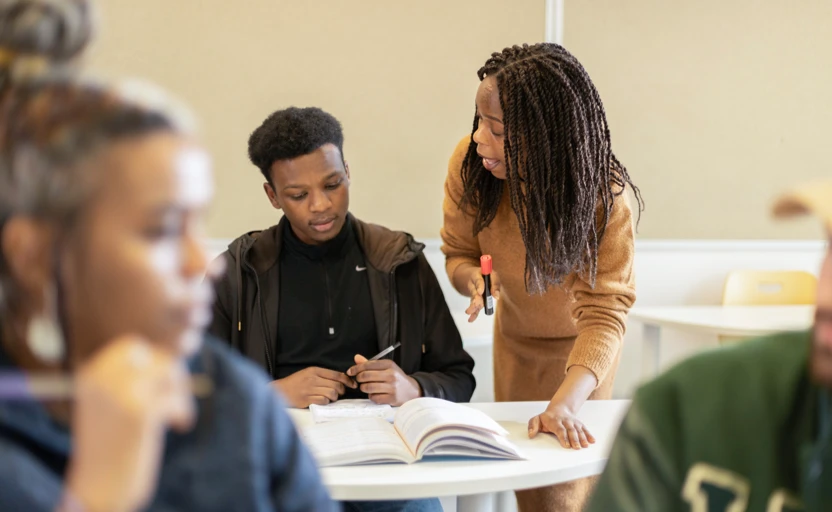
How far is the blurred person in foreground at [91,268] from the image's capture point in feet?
1.44

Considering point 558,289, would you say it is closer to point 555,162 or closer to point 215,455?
point 555,162

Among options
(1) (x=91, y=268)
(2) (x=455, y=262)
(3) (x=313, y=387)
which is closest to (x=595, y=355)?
(2) (x=455, y=262)

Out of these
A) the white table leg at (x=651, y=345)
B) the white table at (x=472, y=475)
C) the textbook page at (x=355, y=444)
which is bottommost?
the white table leg at (x=651, y=345)

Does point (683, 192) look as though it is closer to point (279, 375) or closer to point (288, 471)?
point (279, 375)

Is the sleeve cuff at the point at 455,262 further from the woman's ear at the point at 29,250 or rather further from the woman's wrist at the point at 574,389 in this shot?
the woman's ear at the point at 29,250

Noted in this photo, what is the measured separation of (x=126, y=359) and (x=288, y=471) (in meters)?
0.24

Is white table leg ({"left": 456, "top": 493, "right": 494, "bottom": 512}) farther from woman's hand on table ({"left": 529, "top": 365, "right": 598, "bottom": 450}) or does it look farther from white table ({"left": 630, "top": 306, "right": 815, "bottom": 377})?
white table ({"left": 630, "top": 306, "right": 815, "bottom": 377})

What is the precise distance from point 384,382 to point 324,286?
39 centimetres

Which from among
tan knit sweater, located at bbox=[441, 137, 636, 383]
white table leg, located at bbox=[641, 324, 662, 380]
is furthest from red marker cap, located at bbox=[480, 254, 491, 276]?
white table leg, located at bbox=[641, 324, 662, 380]

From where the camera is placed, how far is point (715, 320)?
2842 millimetres

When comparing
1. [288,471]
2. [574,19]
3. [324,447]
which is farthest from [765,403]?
[574,19]

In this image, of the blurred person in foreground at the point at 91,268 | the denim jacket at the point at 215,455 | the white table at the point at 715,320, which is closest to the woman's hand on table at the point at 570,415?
the denim jacket at the point at 215,455

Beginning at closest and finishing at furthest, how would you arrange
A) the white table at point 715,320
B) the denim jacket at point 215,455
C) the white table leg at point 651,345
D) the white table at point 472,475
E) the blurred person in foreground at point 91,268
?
the blurred person in foreground at point 91,268
the denim jacket at point 215,455
the white table at point 472,475
the white table at point 715,320
the white table leg at point 651,345

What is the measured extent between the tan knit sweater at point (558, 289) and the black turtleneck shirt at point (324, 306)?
25 cm
